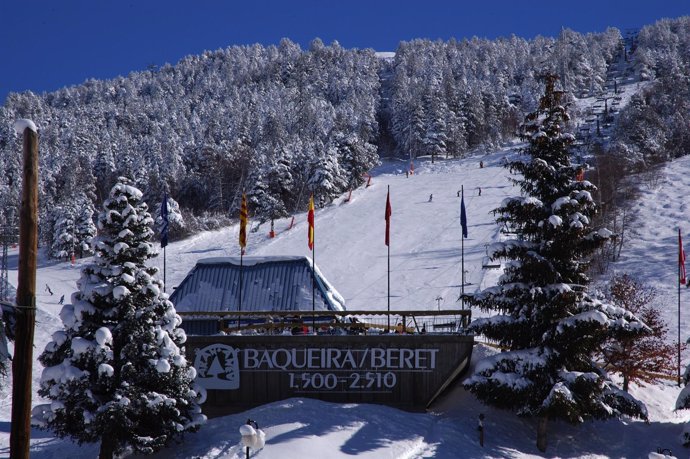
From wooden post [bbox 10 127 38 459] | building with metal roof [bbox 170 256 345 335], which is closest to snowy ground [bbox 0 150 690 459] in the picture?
wooden post [bbox 10 127 38 459]

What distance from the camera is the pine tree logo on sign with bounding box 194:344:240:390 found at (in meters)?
22.4

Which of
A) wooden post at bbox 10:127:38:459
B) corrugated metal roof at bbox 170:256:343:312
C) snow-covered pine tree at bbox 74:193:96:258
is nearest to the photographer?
wooden post at bbox 10:127:38:459

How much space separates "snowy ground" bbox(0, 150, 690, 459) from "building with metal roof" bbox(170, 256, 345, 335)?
6.36 m

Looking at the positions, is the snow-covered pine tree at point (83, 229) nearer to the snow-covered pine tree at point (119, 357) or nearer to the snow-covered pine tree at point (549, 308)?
the snow-covered pine tree at point (119, 357)

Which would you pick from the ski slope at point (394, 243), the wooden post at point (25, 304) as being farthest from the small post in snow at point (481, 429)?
the ski slope at point (394, 243)

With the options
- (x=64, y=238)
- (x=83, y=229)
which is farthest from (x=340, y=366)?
(x=83, y=229)

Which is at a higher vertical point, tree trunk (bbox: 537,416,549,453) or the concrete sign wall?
the concrete sign wall

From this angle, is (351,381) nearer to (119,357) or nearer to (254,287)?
(254,287)

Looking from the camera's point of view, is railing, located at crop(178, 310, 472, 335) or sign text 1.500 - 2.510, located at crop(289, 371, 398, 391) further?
railing, located at crop(178, 310, 472, 335)

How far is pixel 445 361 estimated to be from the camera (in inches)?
871

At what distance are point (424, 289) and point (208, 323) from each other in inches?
844

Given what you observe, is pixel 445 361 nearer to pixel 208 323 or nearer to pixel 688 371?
pixel 688 371

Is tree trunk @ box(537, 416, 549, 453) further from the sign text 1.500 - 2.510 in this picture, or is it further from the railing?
the sign text 1.500 - 2.510

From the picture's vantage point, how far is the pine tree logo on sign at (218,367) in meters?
22.4
